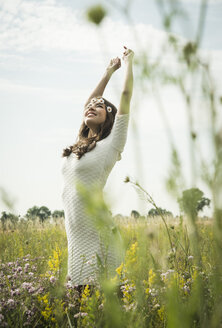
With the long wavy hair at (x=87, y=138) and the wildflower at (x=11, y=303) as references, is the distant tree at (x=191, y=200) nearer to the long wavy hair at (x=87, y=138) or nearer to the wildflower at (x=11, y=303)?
the wildflower at (x=11, y=303)

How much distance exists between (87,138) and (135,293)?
130cm

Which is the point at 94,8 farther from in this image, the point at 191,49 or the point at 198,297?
the point at 198,297

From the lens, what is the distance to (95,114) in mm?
2410

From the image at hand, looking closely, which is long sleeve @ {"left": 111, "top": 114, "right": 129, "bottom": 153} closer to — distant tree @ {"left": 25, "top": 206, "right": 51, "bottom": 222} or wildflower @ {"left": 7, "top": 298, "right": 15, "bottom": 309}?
wildflower @ {"left": 7, "top": 298, "right": 15, "bottom": 309}

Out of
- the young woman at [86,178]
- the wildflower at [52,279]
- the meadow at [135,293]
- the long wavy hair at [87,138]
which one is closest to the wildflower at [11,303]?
the meadow at [135,293]

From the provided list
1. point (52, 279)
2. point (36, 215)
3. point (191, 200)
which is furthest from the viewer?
point (36, 215)

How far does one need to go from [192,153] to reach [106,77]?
8.08ft

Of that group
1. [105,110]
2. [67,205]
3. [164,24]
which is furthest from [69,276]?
[164,24]

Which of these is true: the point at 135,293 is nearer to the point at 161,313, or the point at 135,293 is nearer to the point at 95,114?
the point at 161,313

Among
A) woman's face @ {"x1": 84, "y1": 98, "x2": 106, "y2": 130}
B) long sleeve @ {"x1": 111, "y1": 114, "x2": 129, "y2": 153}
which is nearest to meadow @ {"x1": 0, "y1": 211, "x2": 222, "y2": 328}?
long sleeve @ {"x1": 111, "y1": 114, "x2": 129, "y2": 153}

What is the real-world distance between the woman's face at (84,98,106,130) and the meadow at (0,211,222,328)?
37.5 inches

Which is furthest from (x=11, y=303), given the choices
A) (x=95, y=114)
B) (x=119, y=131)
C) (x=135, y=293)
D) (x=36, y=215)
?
(x=36, y=215)

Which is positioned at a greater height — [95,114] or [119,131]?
[95,114]

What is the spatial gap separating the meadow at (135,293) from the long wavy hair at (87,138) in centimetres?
70
